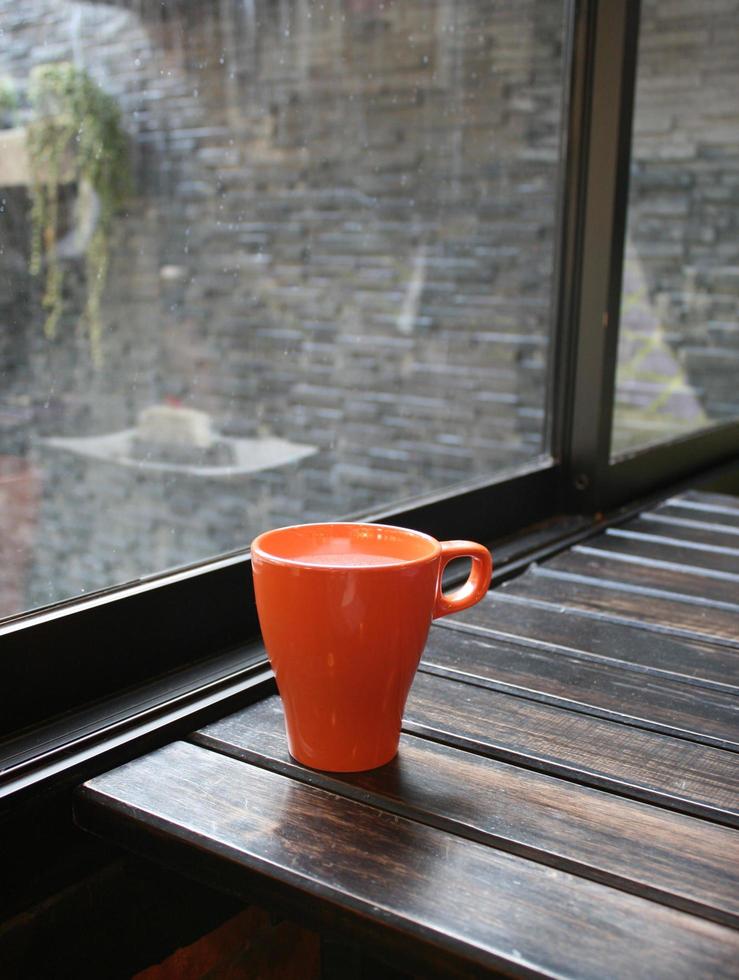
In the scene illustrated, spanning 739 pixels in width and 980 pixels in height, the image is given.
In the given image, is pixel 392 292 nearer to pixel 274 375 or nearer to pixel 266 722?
pixel 274 375

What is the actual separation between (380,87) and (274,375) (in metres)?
0.81

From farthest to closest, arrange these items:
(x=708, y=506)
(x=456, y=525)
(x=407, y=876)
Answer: (x=708, y=506) → (x=456, y=525) → (x=407, y=876)

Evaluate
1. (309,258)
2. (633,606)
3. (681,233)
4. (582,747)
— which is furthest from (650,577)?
(309,258)

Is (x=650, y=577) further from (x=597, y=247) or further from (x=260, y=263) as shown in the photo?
(x=260, y=263)

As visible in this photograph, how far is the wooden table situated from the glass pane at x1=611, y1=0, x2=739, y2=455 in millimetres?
682

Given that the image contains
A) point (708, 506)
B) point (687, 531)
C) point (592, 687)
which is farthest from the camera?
point (708, 506)

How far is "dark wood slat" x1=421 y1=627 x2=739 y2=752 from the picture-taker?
0.64 m

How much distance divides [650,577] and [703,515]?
33cm

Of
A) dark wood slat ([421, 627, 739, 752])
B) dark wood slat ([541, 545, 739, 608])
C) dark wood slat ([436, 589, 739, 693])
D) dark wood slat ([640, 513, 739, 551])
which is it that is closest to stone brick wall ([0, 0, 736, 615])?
dark wood slat ([640, 513, 739, 551])

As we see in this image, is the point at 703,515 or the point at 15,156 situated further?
the point at 15,156

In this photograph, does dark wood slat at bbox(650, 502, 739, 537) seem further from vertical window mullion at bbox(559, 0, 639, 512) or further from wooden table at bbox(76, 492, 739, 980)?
wooden table at bbox(76, 492, 739, 980)

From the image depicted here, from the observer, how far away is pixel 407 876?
0.46m

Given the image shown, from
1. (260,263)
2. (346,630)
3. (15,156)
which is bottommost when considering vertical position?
(346,630)

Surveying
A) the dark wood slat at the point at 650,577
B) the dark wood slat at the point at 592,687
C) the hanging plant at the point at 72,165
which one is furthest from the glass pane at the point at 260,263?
the dark wood slat at the point at 592,687
